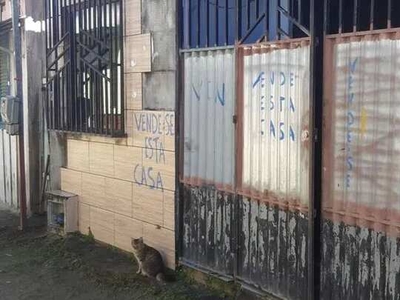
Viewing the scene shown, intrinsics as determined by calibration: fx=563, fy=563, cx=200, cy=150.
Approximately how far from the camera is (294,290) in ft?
15.4

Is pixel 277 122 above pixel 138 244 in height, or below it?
above

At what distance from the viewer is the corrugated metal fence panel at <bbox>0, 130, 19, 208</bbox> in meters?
9.88

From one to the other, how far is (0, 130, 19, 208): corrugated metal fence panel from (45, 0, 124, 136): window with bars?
1.94 m

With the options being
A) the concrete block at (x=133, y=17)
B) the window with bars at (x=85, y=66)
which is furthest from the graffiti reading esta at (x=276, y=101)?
the window with bars at (x=85, y=66)

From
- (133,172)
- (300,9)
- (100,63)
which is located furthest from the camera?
(100,63)

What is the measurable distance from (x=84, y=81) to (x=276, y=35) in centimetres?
344

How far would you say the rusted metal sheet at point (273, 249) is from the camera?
182 inches

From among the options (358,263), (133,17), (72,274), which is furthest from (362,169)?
(72,274)

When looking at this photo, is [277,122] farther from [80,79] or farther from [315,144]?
Result: [80,79]

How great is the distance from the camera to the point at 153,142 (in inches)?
251

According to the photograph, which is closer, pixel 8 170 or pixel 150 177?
pixel 150 177

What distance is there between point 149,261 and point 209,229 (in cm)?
83

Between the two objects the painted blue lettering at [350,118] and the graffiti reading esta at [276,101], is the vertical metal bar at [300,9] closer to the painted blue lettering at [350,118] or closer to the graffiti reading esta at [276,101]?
the graffiti reading esta at [276,101]

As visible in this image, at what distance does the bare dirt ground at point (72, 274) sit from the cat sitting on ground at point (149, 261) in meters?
0.10
